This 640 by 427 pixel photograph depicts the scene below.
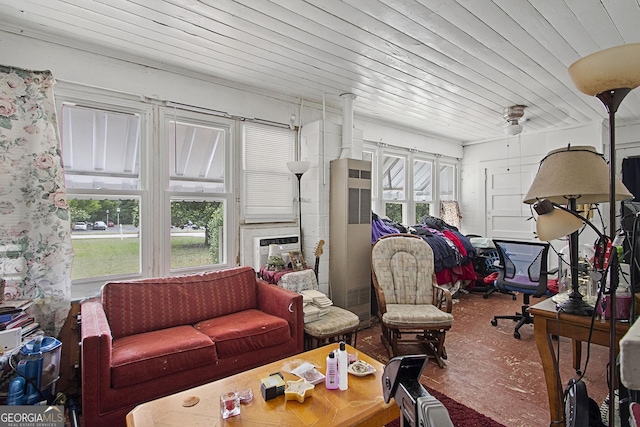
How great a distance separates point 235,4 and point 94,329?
2.14 metres

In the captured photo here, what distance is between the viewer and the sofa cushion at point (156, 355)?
6.43 ft

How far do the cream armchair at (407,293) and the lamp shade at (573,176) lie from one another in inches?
60.9

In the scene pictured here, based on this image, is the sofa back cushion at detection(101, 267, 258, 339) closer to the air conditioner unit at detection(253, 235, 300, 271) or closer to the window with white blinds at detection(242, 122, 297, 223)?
the air conditioner unit at detection(253, 235, 300, 271)

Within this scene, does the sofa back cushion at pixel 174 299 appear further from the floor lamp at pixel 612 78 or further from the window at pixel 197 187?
the floor lamp at pixel 612 78

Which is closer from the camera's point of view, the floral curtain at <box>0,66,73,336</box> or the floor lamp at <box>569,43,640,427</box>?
the floor lamp at <box>569,43,640,427</box>

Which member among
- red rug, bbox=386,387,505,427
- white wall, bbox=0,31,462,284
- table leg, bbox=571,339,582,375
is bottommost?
red rug, bbox=386,387,505,427

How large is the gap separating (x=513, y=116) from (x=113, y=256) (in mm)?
4838

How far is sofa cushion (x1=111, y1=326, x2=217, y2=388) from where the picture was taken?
1.96m

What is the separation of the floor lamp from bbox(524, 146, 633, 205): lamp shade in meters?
0.32

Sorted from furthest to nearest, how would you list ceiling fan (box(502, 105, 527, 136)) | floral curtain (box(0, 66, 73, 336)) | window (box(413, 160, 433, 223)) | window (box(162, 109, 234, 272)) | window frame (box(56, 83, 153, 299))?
window (box(413, 160, 433, 223)) < ceiling fan (box(502, 105, 527, 136)) < window (box(162, 109, 234, 272)) < window frame (box(56, 83, 153, 299)) < floral curtain (box(0, 66, 73, 336))

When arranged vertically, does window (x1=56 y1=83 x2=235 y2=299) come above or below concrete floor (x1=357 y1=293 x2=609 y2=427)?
above

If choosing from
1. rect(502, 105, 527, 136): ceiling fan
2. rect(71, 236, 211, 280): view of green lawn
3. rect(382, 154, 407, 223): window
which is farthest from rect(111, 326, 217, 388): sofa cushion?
A: rect(502, 105, 527, 136): ceiling fan

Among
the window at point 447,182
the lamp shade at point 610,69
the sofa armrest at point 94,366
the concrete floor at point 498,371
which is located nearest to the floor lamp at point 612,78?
the lamp shade at point 610,69

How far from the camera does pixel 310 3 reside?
2.08 m
